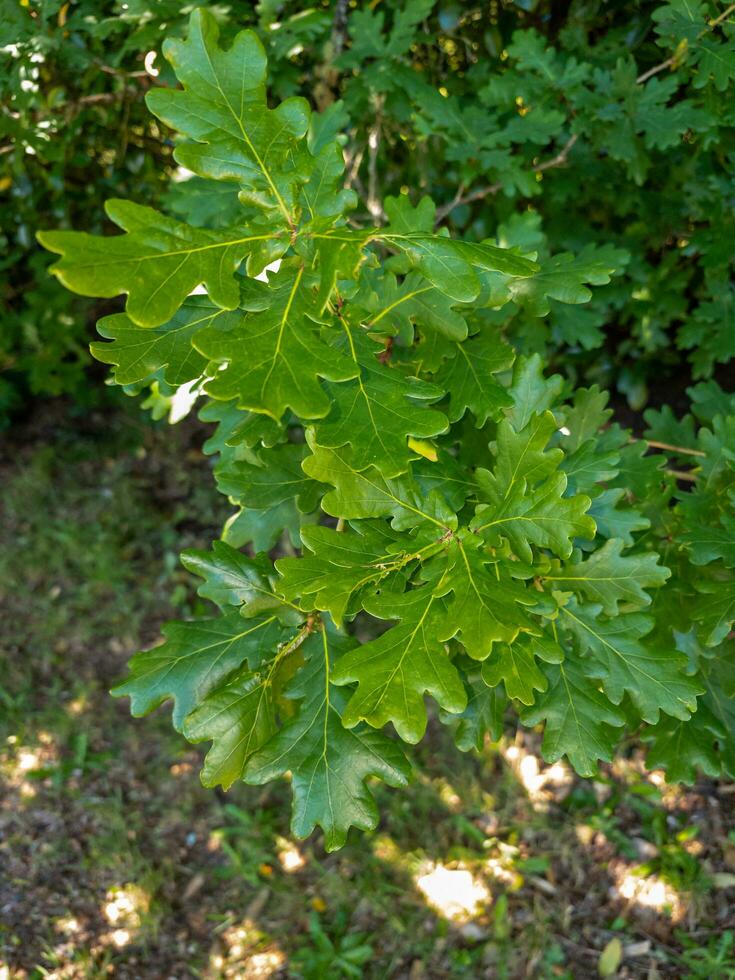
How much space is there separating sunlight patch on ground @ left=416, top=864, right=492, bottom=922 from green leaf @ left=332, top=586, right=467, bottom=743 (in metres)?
1.87

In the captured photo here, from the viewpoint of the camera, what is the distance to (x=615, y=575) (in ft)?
5.44

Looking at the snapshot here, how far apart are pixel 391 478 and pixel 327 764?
2.08 ft

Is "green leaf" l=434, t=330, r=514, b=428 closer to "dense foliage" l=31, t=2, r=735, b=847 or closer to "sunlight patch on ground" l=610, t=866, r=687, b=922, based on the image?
"dense foliage" l=31, t=2, r=735, b=847

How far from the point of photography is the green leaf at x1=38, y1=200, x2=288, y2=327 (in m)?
1.12

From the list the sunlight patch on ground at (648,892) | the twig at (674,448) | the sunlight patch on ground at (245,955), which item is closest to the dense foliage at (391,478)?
the twig at (674,448)

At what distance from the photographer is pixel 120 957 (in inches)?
114

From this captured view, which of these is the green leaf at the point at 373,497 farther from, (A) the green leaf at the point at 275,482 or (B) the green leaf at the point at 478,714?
(B) the green leaf at the point at 478,714

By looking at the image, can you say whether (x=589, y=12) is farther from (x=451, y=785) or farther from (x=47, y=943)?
(x=47, y=943)

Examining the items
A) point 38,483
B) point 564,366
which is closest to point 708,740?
point 564,366

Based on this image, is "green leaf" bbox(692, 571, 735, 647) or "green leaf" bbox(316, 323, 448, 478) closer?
"green leaf" bbox(316, 323, 448, 478)

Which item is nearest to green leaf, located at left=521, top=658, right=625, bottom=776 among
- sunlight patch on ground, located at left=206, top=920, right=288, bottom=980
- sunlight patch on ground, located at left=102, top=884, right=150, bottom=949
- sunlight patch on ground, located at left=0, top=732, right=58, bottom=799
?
sunlight patch on ground, located at left=206, top=920, right=288, bottom=980

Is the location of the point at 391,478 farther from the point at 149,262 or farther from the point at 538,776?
the point at 538,776

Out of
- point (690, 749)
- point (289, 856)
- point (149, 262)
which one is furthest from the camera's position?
point (289, 856)

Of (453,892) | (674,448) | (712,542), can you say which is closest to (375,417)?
(712,542)
